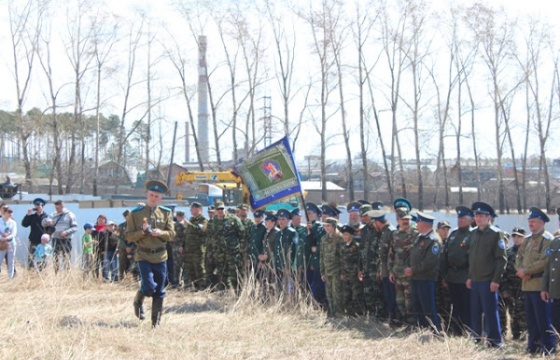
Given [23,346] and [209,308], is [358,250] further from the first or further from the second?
[23,346]

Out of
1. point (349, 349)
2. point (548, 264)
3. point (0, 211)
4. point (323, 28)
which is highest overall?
point (323, 28)

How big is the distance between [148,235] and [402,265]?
3098 millimetres

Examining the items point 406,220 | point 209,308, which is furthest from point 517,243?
point 209,308

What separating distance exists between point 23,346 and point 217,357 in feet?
5.84

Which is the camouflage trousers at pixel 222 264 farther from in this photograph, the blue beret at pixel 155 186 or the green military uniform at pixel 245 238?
the blue beret at pixel 155 186

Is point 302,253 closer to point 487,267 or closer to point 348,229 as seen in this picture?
point 348,229

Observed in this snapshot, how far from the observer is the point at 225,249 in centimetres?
1248

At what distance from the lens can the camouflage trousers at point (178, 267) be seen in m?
13.2

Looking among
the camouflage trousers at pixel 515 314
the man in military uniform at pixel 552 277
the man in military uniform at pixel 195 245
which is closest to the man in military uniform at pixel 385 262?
the camouflage trousers at pixel 515 314

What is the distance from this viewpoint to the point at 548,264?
298 inches

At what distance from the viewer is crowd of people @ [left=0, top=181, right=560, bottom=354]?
8.00 m

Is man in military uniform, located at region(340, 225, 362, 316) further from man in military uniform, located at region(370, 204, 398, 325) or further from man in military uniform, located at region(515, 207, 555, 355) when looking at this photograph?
man in military uniform, located at region(515, 207, 555, 355)

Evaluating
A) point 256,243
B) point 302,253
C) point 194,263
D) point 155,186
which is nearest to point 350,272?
point 302,253

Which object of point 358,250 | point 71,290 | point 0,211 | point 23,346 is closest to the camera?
point 23,346
